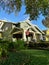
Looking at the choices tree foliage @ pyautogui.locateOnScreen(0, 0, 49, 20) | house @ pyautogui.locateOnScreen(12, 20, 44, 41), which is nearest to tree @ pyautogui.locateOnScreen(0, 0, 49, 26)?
tree foliage @ pyautogui.locateOnScreen(0, 0, 49, 20)

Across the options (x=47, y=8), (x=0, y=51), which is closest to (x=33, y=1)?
(x=47, y=8)

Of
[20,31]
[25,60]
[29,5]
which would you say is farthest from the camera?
[20,31]

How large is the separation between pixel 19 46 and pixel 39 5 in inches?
524

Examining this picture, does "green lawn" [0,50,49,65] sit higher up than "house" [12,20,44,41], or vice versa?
"green lawn" [0,50,49,65]

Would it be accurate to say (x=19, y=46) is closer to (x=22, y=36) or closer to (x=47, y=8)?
(x=47, y=8)

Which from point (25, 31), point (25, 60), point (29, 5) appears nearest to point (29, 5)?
point (29, 5)

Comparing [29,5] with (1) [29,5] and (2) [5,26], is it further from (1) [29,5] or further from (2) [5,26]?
(2) [5,26]

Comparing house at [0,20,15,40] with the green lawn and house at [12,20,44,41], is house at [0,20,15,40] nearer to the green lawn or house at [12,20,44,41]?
house at [12,20,44,41]

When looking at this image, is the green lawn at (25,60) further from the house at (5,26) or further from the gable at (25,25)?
the house at (5,26)

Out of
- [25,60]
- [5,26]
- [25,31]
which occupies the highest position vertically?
[25,60]

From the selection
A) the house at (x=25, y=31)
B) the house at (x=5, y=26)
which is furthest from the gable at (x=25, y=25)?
the house at (x=5, y=26)

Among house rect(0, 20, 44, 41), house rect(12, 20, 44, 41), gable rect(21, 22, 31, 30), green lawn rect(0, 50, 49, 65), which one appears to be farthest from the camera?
gable rect(21, 22, 31, 30)

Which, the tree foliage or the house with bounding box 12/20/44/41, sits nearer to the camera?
the tree foliage

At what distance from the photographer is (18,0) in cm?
1808
